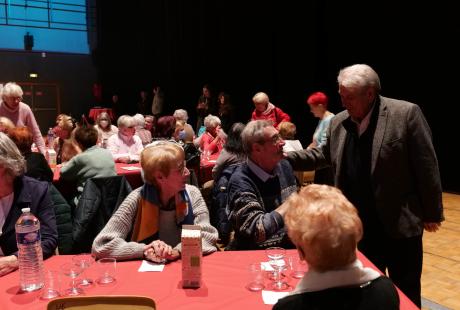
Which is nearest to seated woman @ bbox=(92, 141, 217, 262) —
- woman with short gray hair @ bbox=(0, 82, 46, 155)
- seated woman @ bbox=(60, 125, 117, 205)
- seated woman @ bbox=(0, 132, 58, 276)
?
seated woman @ bbox=(0, 132, 58, 276)

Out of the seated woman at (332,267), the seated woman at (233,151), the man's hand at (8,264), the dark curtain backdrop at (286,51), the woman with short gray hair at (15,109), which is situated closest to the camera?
the seated woman at (332,267)

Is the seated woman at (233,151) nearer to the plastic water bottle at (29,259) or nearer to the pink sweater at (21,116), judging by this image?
the pink sweater at (21,116)

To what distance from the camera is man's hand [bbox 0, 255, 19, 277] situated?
6.27ft

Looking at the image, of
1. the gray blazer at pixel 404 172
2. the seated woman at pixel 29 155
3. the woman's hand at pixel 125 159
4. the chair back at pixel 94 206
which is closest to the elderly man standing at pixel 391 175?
the gray blazer at pixel 404 172

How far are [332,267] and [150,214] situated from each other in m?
1.29

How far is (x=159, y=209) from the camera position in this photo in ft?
7.66

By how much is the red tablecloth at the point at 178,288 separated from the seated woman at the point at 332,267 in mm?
449

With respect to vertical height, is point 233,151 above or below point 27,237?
above

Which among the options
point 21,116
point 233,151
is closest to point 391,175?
point 233,151

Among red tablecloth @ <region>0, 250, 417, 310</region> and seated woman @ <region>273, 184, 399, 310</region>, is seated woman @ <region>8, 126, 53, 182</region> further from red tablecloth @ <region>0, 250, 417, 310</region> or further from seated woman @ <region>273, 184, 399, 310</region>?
seated woman @ <region>273, 184, 399, 310</region>

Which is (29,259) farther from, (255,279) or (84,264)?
(255,279)

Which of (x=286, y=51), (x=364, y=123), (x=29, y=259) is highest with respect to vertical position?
(x=286, y=51)

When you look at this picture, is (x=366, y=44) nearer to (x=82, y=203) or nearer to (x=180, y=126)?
(x=180, y=126)

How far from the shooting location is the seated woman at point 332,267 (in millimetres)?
1183
